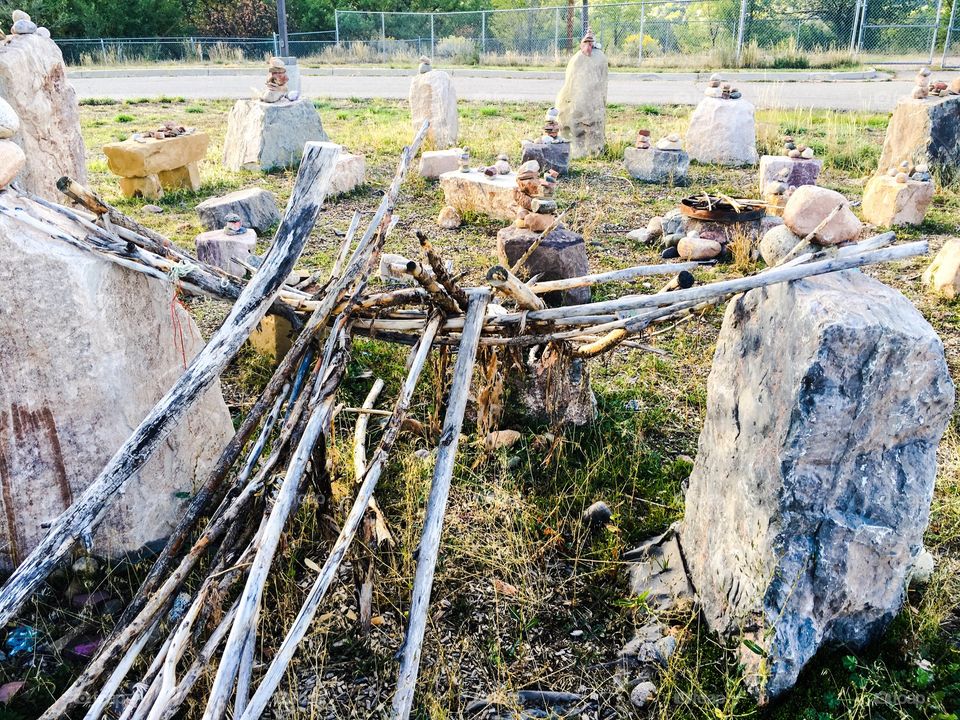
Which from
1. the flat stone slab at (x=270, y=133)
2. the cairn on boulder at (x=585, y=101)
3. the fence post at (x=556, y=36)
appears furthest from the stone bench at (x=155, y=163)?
the fence post at (x=556, y=36)

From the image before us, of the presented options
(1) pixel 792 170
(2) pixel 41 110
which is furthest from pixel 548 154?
(2) pixel 41 110

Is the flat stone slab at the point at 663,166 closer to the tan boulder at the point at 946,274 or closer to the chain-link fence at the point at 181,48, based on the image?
the tan boulder at the point at 946,274

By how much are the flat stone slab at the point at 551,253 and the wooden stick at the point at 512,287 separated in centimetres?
209

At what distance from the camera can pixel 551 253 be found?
213 inches

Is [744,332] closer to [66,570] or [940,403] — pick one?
[940,403]

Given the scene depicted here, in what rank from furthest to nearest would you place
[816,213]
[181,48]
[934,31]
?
1. [181,48]
2. [934,31]
3. [816,213]

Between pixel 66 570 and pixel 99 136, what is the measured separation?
33.8 feet

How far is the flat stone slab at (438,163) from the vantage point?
915 centimetres

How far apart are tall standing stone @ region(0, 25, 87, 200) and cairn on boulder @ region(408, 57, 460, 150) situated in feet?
15.5

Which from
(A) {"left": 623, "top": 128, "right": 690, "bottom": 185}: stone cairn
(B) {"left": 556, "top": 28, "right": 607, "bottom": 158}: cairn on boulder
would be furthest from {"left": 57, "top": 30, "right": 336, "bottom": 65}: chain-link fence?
A: (A) {"left": 623, "top": 128, "right": 690, "bottom": 185}: stone cairn

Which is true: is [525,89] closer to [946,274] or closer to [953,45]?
[953,45]

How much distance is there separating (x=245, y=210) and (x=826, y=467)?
19.7 feet

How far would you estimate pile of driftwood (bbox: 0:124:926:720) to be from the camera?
2258 mm

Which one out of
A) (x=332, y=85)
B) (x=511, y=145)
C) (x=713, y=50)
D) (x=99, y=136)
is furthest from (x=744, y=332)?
(x=713, y=50)
